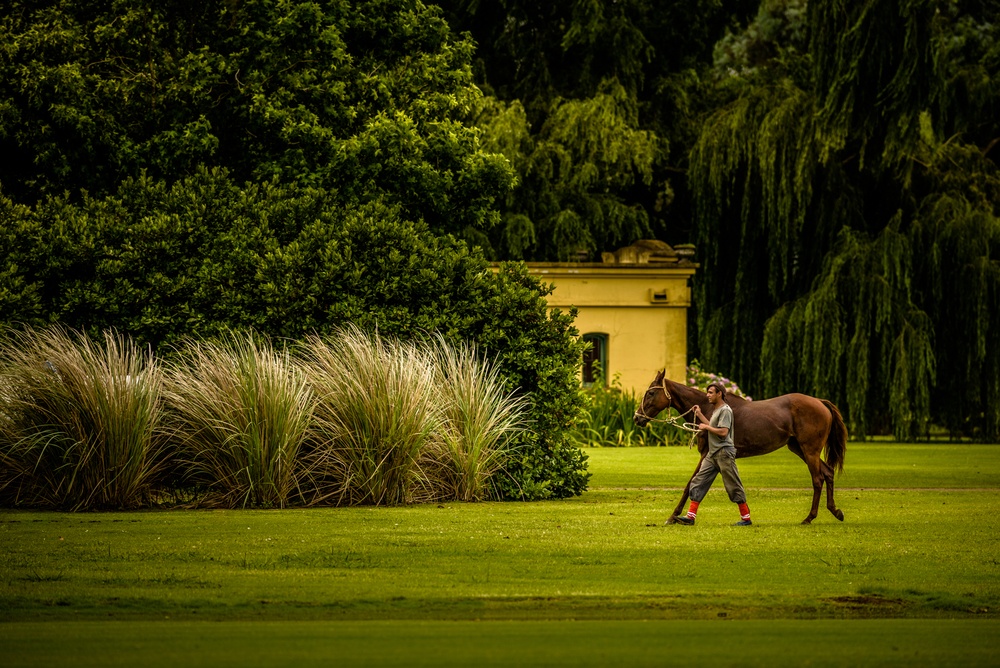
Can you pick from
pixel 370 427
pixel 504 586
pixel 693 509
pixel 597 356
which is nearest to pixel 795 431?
pixel 693 509

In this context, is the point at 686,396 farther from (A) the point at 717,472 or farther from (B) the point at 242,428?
(B) the point at 242,428

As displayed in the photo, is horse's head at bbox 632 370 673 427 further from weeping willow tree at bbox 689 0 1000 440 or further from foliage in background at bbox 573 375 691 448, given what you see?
weeping willow tree at bbox 689 0 1000 440

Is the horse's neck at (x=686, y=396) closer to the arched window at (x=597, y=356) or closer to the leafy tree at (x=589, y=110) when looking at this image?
the leafy tree at (x=589, y=110)

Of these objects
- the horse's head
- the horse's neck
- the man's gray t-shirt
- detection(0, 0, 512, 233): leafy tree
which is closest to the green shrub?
the horse's head

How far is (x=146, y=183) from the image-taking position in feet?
62.1

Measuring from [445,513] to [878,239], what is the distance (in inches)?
665

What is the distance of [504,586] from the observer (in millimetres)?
9281

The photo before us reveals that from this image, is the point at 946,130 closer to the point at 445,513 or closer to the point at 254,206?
the point at 254,206

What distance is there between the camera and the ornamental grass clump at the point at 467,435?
1566cm

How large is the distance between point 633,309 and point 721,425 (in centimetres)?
1813

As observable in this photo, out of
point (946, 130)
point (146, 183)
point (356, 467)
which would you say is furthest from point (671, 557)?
point (946, 130)

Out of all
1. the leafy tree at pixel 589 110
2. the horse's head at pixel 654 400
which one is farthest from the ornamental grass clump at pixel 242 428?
the leafy tree at pixel 589 110

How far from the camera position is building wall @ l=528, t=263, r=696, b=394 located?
1211 inches

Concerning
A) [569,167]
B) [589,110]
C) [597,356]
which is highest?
[589,110]
